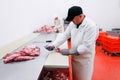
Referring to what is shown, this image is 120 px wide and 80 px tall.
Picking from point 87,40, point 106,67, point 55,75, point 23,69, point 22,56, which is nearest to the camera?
point 23,69

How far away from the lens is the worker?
226cm

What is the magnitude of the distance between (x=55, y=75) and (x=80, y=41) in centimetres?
69

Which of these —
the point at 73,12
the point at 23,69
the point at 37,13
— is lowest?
the point at 23,69

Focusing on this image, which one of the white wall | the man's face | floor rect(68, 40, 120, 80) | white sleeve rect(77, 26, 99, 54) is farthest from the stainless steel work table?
floor rect(68, 40, 120, 80)

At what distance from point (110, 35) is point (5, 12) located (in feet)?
11.6

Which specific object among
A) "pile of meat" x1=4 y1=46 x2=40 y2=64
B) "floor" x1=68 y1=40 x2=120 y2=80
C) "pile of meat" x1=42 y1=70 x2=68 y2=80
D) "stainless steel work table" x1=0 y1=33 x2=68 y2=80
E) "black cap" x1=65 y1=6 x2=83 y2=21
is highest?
"black cap" x1=65 y1=6 x2=83 y2=21

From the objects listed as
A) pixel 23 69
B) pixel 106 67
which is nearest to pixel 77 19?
pixel 23 69

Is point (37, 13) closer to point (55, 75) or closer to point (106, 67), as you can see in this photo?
point (106, 67)

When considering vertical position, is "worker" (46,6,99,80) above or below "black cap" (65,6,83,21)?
below

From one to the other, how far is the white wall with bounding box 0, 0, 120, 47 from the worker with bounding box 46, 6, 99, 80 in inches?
28.3

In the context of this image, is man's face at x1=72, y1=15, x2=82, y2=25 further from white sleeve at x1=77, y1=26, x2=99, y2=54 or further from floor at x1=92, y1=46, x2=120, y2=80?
floor at x1=92, y1=46, x2=120, y2=80

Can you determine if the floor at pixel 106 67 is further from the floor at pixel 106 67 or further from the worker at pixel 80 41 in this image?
the worker at pixel 80 41

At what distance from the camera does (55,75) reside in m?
1.94

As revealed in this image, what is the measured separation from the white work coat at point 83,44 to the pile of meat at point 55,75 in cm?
47
